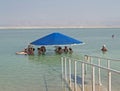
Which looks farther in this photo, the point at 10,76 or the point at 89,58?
the point at 10,76

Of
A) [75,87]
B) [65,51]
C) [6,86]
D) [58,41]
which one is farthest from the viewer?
[65,51]

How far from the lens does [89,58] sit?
1330 cm

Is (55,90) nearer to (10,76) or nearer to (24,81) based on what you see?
(24,81)

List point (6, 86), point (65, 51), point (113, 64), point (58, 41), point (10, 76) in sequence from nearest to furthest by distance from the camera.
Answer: point (6, 86) < point (10, 76) < point (113, 64) < point (58, 41) < point (65, 51)

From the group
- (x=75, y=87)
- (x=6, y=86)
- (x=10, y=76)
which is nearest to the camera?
(x=75, y=87)

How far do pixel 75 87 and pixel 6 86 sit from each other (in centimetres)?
304

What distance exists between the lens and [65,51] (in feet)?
92.9

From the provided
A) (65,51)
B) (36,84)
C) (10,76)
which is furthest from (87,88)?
(65,51)

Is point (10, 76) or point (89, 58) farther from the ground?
point (89, 58)

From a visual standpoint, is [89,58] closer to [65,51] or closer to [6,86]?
[6,86]

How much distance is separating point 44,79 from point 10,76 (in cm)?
193

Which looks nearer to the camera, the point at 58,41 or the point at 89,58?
the point at 89,58

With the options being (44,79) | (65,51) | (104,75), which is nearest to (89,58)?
(104,75)

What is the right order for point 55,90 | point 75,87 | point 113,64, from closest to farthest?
point 75,87 < point 55,90 < point 113,64
